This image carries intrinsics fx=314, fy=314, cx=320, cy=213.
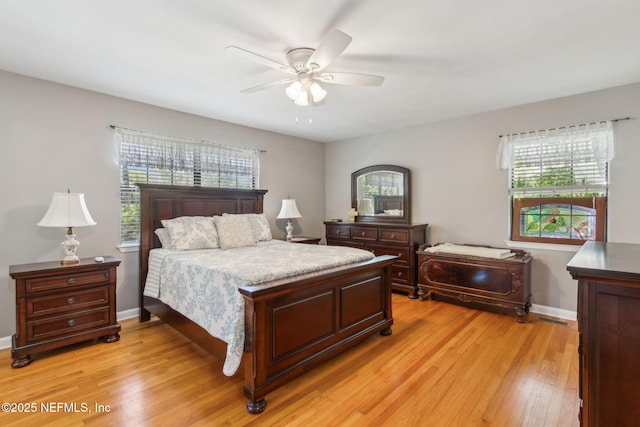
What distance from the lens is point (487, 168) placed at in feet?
13.1

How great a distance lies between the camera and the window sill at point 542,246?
345 cm

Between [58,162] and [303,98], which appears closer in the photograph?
[303,98]

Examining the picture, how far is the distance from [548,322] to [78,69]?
204 inches

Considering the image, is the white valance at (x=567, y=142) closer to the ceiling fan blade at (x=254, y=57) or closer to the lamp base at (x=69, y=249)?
the ceiling fan blade at (x=254, y=57)

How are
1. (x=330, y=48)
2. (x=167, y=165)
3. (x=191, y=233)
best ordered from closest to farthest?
1. (x=330, y=48)
2. (x=191, y=233)
3. (x=167, y=165)

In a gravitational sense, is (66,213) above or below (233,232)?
above

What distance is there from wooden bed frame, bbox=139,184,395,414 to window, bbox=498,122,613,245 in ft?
6.62

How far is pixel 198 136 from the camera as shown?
4.09 meters

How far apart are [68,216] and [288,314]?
2135mm

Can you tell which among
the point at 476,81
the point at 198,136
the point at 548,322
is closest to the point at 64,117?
the point at 198,136

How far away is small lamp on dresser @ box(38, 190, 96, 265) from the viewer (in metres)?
2.68

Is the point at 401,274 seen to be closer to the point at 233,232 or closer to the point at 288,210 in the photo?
the point at 288,210

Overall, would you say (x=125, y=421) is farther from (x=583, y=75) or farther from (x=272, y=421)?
(x=583, y=75)

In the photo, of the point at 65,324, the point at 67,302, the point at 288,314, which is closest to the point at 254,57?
the point at 288,314
